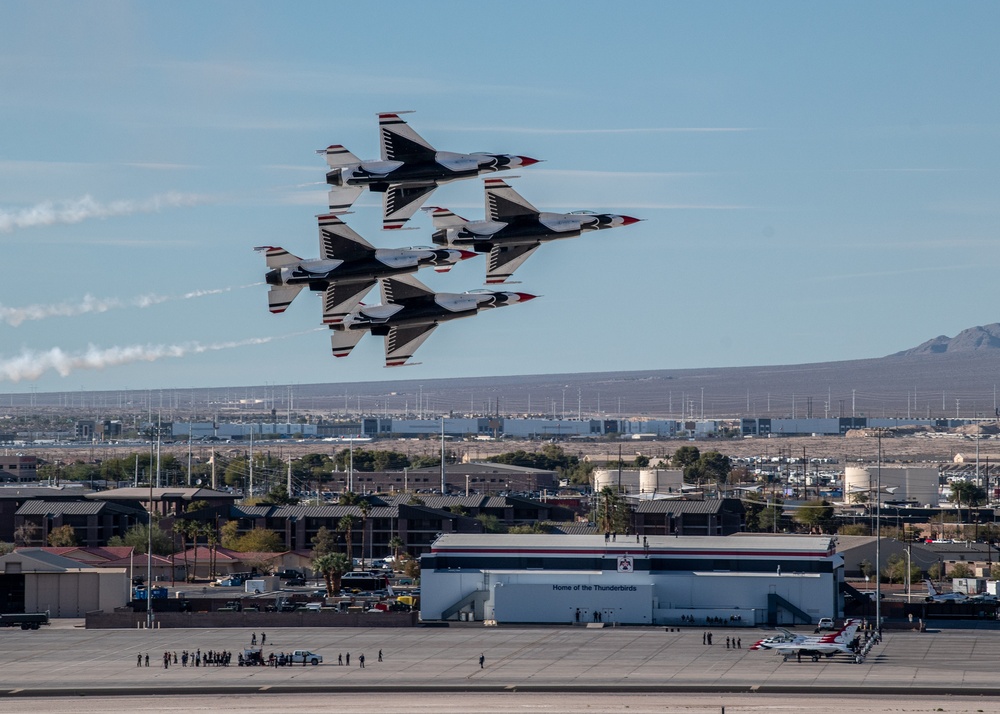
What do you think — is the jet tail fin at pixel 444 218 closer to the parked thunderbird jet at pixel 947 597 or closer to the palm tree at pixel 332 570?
the palm tree at pixel 332 570

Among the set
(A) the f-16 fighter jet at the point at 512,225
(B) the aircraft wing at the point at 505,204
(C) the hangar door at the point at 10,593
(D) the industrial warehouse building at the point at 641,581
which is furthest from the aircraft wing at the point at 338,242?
(C) the hangar door at the point at 10,593

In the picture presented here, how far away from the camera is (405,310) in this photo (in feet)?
369

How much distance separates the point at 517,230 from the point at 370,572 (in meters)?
94.1

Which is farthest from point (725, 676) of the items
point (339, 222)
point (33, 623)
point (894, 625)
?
point (33, 623)

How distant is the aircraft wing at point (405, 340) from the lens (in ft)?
387

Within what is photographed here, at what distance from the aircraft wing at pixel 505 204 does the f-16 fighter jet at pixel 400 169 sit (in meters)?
1.86

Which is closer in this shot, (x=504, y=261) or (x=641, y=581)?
(x=504, y=261)

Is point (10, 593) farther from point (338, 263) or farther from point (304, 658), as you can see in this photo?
point (338, 263)

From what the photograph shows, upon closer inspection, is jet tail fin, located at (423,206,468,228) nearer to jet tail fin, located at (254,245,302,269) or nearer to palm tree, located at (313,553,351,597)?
jet tail fin, located at (254,245,302,269)

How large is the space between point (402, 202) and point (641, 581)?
198 ft

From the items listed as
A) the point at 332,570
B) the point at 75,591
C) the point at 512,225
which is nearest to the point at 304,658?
the point at 512,225

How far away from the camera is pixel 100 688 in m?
114

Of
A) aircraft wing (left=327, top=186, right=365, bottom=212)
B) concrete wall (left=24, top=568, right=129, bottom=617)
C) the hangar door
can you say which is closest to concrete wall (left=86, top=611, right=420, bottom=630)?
concrete wall (left=24, top=568, right=129, bottom=617)

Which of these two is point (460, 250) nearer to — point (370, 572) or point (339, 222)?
point (339, 222)
